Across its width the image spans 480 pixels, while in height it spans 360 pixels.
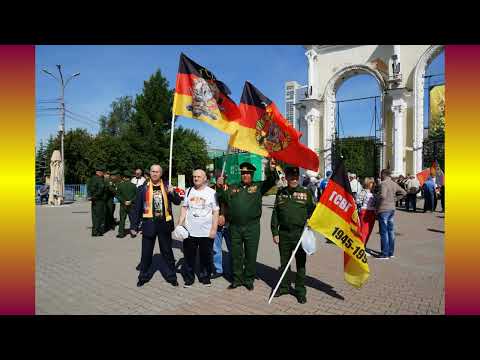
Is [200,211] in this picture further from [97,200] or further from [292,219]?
[97,200]

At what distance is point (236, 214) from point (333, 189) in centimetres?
150

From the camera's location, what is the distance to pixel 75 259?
7105mm

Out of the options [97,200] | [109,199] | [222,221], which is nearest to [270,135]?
[222,221]

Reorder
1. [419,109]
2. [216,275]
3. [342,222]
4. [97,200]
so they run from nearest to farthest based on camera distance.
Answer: [342,222] < [216,275] < [97,200] < [419,109]

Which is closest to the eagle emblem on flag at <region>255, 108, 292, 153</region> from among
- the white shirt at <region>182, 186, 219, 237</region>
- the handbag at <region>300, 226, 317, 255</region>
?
the white shirt at <region>182, 186, 219, 237</region>

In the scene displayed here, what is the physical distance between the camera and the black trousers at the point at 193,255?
17.5ft

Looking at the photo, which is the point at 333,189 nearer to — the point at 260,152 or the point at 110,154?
the point at 260,152

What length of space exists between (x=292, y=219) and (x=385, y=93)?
957 inches

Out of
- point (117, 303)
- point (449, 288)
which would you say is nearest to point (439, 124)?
point (449, 288)

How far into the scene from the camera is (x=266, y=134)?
Result: 5547 mm

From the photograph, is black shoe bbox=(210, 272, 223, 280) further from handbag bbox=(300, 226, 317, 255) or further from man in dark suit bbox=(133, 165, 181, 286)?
handbag bbox=(300, 226, 317, 255)

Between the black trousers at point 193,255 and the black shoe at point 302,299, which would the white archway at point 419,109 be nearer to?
the black shoe at point 302,299

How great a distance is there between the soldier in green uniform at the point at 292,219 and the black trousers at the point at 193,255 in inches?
46.8
